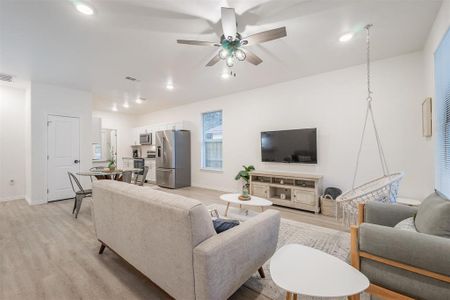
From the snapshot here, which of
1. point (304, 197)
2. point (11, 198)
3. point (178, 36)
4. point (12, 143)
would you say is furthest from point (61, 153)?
point (304, 197)

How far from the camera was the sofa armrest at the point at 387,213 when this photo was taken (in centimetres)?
172

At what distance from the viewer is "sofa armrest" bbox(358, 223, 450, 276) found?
3.20ft

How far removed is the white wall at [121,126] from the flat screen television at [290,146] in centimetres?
613

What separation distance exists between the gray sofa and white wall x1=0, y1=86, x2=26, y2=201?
5019 mm

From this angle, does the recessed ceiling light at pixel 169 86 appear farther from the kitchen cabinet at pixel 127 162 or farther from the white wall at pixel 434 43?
the white wall at pixel 434 43

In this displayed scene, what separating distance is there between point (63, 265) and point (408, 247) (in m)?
3.01

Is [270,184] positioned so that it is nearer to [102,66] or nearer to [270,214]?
[270,214]

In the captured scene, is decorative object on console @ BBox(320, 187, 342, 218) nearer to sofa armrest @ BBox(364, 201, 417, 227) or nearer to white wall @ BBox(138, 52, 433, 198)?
white wall @ BBox(138, 52, 433, 198)

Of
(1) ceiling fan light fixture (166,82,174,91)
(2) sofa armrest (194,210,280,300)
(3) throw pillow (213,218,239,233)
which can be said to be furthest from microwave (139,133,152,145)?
(2) sofa armrest (194,210,280,300)

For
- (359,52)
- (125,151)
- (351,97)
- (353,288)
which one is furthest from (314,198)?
(125,151)

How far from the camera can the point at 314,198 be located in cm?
369

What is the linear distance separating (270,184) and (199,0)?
11.5 feet

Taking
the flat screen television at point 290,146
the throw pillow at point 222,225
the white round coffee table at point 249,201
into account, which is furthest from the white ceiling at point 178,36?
the white round coffee table at point 249,201

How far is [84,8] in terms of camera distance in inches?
80.7
